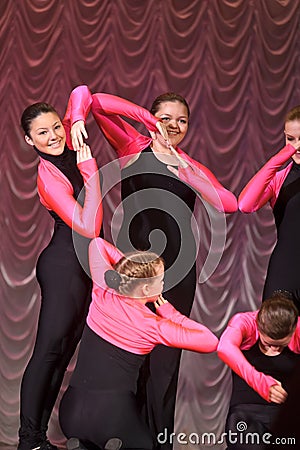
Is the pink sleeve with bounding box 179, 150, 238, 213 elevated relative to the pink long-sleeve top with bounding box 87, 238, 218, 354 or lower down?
elevated

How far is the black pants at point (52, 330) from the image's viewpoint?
254 cm

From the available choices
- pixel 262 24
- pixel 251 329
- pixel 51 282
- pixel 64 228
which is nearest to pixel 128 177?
pixel 64 228

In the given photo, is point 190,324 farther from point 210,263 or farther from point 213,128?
point 213,128

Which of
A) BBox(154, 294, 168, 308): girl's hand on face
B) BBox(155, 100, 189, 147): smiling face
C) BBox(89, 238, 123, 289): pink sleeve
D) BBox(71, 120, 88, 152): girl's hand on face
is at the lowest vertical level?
BBox(154, 294, 168, 308): girl's hand on face

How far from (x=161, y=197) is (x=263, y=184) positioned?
37 centimetres

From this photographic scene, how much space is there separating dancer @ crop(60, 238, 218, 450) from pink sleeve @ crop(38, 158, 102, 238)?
0.49 feet

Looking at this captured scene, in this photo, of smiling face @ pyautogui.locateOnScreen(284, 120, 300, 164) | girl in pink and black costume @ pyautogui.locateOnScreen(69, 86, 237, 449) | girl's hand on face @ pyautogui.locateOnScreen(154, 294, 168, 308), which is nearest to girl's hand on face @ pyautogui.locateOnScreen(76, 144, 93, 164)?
girl in pink and black costume @ pyautogui.locateOnScreen(69, 86, 237, 449)

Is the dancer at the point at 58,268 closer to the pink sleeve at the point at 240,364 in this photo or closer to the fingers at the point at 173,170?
the fingers at the point at 173,170

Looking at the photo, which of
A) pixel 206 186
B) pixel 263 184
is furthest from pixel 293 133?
pixel 206 186

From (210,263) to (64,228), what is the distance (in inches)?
40.9

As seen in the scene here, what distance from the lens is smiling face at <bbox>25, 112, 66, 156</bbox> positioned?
8.57 feet

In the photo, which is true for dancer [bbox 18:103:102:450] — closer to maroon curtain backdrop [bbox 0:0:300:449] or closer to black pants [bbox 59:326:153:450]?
black pants [bbox 59:326:153:450]

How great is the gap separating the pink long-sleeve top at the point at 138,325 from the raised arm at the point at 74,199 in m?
0.18

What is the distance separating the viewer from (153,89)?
3.45m
